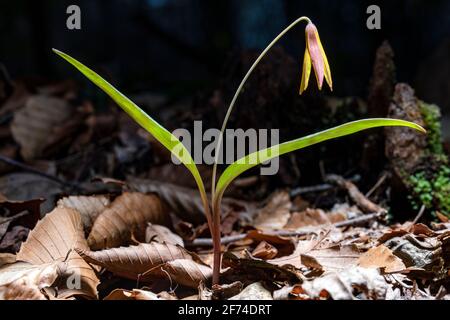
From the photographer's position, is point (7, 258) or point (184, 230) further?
point (184, 230)

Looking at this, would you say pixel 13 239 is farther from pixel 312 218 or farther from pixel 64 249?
pixel 312 218

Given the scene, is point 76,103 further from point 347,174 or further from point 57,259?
point 57,259

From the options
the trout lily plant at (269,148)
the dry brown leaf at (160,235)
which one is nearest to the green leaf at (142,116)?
the trout lily plant at (269,148)

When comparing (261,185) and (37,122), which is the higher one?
(37,122)

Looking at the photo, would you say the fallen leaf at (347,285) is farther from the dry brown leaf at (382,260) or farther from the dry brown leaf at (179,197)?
the dry brown leaf at (179,197)

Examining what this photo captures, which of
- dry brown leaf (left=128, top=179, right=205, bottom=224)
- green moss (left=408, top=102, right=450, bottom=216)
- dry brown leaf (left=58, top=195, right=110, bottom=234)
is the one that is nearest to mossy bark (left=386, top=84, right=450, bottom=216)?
green moss (left=408, top=102, right=450, bottom=216)

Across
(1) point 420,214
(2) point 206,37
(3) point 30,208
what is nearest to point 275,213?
(1) point 420,214
